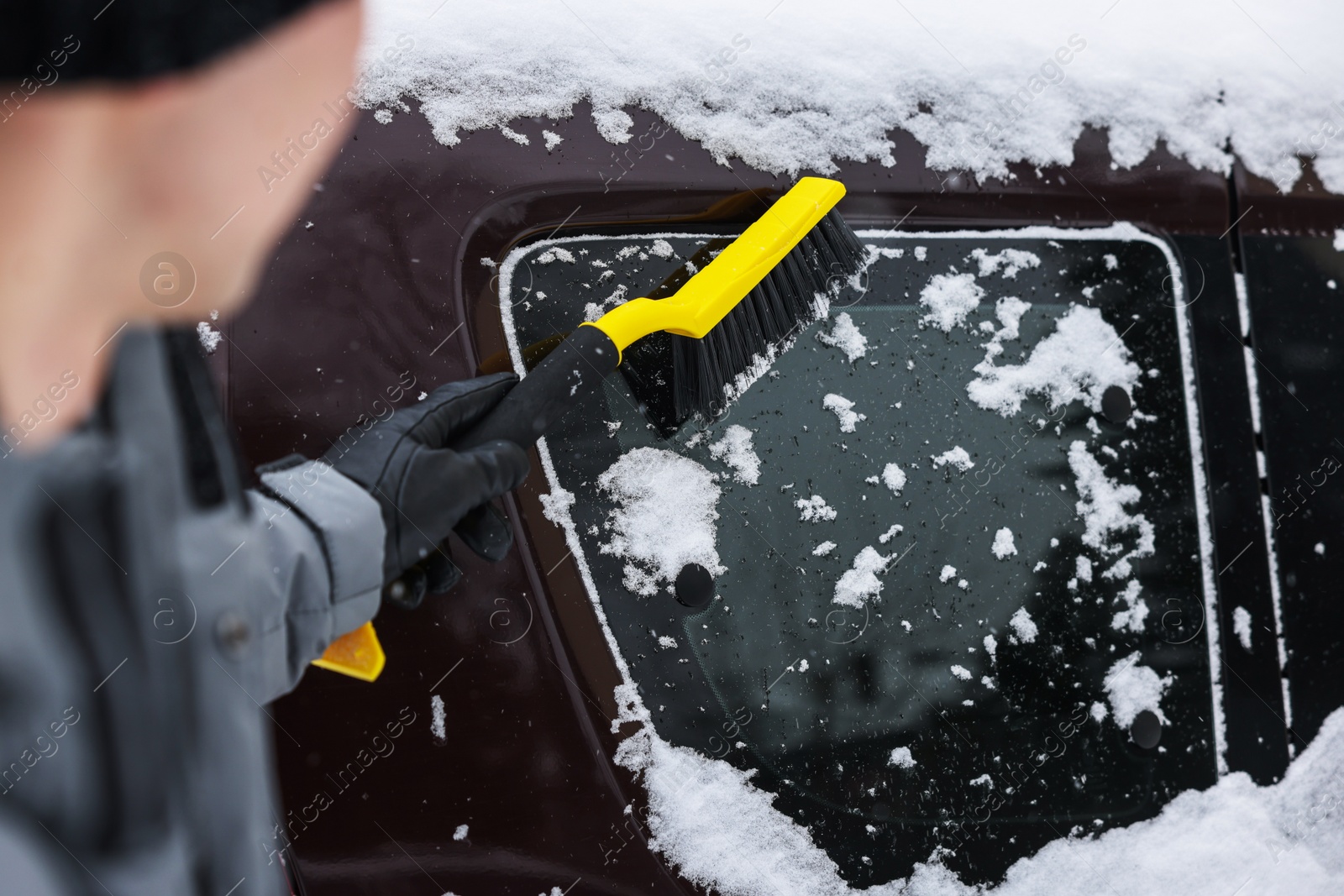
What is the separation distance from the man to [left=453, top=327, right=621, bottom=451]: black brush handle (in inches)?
16.2

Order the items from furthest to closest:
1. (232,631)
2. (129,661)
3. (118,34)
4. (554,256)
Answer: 1. (554,256)
2. (232,631)
3. (129,661)
4. (118,34)

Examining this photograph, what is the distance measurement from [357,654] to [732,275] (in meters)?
0.84

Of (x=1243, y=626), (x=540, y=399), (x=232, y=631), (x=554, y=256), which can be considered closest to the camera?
(x=232, y=631)

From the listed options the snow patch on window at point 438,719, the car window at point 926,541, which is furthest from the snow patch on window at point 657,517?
the snow patch on window at point 438,719

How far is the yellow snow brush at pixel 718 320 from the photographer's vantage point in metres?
1.21

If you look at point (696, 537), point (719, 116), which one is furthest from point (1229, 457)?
point (719, 116)

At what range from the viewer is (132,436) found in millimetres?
683

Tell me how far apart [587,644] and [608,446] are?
33cm

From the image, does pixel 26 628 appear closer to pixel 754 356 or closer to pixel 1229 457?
pixel 754 356

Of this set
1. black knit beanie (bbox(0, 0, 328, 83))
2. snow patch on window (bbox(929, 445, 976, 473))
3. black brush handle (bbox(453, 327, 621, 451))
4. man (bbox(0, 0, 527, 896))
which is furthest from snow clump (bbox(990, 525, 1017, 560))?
black knit beanie (bbox(0, 0, 328, 83))

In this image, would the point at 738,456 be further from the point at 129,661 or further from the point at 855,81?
the point at 129,661

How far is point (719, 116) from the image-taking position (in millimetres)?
1414

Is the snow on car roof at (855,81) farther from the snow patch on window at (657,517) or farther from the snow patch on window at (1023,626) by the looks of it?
the snow patch on window at (1023,626)

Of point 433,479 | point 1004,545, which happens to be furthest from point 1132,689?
point 433,479
